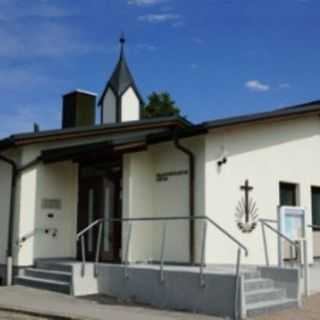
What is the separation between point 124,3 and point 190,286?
636 centimetres

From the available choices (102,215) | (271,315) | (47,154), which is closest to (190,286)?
(271,315)

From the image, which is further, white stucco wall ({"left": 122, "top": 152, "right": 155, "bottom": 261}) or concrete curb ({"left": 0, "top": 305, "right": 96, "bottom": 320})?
white stucco wall ({"left": 122, "top": 152, "right": 155, "bottom": 261})

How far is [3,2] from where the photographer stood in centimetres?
1176

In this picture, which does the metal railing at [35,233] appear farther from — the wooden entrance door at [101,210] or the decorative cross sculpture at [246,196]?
the decorative cross sculpture at [246,196]

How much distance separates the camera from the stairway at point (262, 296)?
9.91 metres

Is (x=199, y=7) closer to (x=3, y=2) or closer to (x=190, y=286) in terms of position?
(x=3, y=2)

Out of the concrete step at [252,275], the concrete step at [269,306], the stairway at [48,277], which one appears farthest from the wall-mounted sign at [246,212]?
the stairway at [48,277]

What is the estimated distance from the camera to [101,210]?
14188 mm

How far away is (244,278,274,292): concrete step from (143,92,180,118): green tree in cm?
3200

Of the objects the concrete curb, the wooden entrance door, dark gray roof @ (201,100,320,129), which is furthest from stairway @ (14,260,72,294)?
dark gray roof @ (201,100,320,129)

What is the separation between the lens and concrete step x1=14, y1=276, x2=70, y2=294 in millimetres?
12147

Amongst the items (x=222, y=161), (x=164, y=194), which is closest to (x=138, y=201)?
(x=164, y=194)

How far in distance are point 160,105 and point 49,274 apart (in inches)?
1210

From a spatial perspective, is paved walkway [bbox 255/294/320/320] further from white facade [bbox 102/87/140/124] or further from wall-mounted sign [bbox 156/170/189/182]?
white facade [bbox 102/87/140/124]
